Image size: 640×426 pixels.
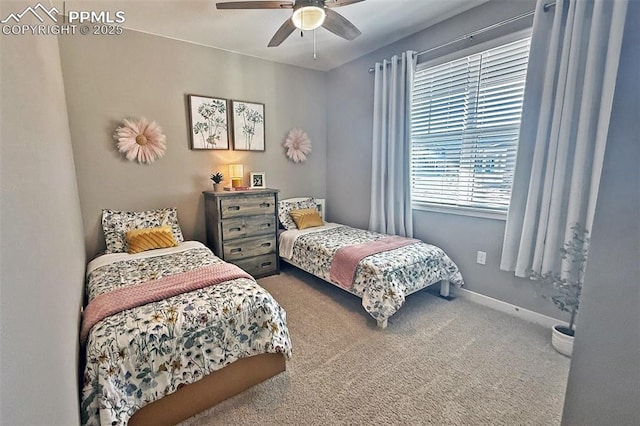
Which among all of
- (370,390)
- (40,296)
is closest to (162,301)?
(40,296)

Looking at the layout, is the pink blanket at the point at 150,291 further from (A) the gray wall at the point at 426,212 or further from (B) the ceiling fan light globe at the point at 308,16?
(A) the gray wall at the point at 426,212

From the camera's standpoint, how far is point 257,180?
11.9ft

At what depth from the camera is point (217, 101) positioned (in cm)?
331

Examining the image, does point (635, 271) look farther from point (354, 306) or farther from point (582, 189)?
point (354, 306)

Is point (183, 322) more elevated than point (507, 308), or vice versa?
point (183, 322)

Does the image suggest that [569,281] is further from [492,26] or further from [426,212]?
[492,26]

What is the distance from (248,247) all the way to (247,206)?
0.47 metres

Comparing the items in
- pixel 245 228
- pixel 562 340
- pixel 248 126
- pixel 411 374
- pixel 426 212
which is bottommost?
pixel 411 374

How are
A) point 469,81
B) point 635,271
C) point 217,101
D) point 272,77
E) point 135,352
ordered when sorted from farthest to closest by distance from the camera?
point 272,77 → point 217,101 → point 469,81 → point 135,352 → point 635,271

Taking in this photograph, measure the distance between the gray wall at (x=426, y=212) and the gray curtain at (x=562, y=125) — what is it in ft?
0.85

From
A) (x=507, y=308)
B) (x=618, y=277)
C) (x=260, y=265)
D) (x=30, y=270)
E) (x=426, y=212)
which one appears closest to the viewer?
(x=618, y=277)

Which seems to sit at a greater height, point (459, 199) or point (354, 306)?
point (459, 199)

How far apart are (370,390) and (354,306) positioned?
1008mm

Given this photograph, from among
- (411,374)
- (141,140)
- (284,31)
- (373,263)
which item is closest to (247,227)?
(141,140)
